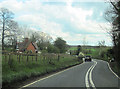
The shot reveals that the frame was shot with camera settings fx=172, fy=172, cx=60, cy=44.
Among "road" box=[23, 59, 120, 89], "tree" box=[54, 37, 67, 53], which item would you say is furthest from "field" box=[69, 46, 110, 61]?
"road" box=[23, 59, 120, 89]

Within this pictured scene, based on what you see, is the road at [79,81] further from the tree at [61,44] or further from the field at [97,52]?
the field at [97,52]

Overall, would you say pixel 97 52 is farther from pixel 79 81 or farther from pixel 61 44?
pixel 79 81

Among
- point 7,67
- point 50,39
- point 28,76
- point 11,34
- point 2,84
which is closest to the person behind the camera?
point 2,84

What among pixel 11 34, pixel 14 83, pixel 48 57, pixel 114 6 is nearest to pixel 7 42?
pixel 11 34

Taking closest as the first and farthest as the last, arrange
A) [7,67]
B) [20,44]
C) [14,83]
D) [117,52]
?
[14,83] < [7,67] < [117,52] < [20,44]

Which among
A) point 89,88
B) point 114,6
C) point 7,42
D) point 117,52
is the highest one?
point 114,6

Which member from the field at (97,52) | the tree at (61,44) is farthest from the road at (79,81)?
the field at (97,52)

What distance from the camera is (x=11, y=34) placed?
36219 millimetres

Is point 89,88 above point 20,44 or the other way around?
the other way around

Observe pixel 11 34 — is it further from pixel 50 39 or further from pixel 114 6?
pixel 50 39

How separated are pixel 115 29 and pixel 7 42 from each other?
894 inches

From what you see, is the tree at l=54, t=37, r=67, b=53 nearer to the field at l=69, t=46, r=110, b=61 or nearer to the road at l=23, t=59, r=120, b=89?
the field at l=69, t=46, r=110, b=61

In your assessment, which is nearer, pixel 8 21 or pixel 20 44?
pixel 8 21

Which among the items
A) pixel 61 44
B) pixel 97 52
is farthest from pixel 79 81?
pixel 97 52
